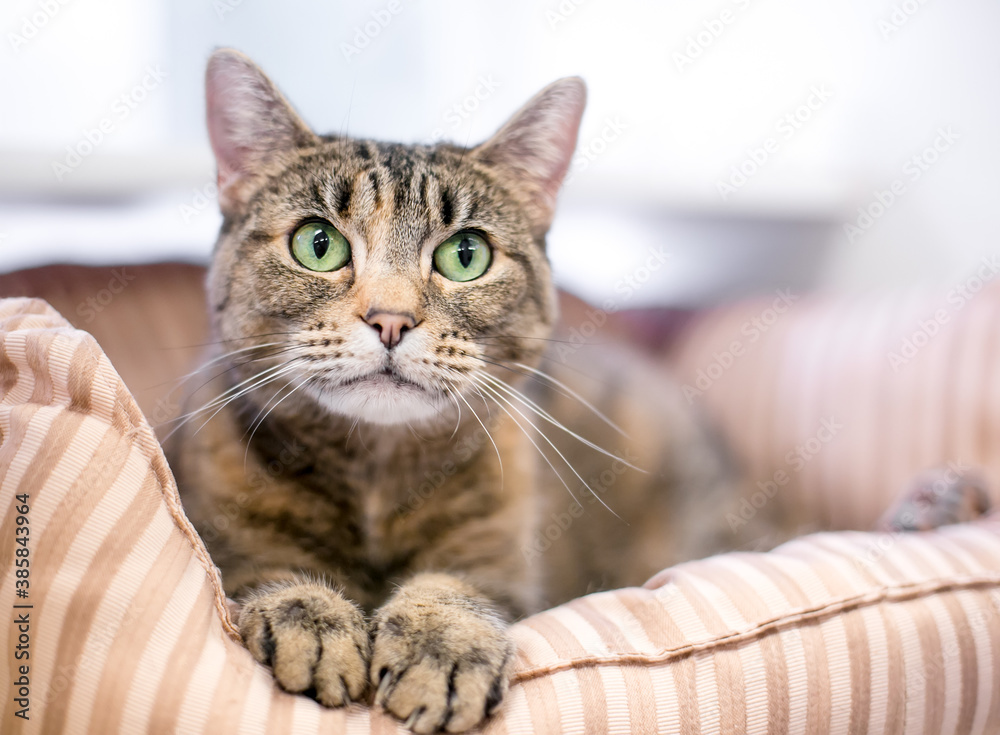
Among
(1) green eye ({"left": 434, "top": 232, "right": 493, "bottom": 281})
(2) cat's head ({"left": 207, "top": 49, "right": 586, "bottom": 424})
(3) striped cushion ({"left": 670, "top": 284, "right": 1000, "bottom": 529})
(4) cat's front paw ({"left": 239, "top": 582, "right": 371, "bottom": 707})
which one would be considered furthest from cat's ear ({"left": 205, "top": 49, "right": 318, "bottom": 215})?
(3) striped cushion ({"left": 670, "top": 284, "right": 1000, "bottom": 529})

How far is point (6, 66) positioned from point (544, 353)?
1.25m

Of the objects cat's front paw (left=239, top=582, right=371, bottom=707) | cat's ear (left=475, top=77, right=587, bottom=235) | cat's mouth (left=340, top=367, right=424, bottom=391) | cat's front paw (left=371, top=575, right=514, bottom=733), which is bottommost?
cat's front paw (left=239, top=582, right=371, bottom=707)

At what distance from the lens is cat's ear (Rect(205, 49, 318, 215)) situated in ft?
2.95

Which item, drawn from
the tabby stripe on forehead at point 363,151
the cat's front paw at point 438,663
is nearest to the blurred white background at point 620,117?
the tabby stripe on forehead at point 363,151

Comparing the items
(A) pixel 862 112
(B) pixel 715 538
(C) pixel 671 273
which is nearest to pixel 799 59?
(A) pixel 862 112

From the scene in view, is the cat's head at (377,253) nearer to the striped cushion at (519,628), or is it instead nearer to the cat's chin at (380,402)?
the cat's chin at (380,402)

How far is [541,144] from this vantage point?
1009 mm

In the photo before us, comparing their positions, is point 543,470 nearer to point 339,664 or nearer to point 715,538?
point 715,538

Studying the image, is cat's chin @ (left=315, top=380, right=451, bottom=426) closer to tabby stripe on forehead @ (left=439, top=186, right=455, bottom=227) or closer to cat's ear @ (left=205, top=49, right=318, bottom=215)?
tabby stripe on forehead @ (left=439, top=186, right=455, bottom=227)

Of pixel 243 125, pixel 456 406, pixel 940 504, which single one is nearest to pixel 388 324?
pixel 456 406

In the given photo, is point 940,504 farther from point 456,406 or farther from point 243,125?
point 243,125

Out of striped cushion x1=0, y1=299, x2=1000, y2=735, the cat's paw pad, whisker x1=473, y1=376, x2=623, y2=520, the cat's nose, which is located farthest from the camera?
the cat's paw pad

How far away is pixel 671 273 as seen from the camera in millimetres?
2023

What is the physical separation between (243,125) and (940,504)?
4.14ft
